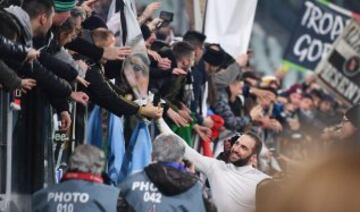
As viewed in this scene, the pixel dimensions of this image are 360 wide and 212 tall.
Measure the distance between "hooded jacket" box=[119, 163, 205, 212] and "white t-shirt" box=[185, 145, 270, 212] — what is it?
2.01 m

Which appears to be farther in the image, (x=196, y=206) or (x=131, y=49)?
(x=131, y=49)

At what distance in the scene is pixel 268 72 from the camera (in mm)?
40750

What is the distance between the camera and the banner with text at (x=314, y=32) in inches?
973

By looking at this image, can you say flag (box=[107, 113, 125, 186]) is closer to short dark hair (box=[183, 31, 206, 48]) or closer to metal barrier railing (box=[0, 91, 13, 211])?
metal barrier railing (box=[0, 91, 13, 211])

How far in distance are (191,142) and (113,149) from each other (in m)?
2.42

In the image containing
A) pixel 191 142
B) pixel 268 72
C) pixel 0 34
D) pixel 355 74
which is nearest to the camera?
pixel 0 34

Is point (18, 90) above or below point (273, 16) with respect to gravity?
above

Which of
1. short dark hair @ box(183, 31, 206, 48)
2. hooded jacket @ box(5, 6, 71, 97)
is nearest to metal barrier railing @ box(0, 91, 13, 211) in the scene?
hooded jacket @ box(5, 6, 71, 97)

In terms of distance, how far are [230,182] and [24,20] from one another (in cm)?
305

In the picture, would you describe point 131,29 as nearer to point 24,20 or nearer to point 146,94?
point 146,94

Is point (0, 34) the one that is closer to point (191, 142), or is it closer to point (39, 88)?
point (39, 88)

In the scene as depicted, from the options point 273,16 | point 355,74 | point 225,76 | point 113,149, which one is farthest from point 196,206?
point 273,16

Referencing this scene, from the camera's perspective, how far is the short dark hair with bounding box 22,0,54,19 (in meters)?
9.69

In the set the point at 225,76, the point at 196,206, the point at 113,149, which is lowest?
the point at 225,76
